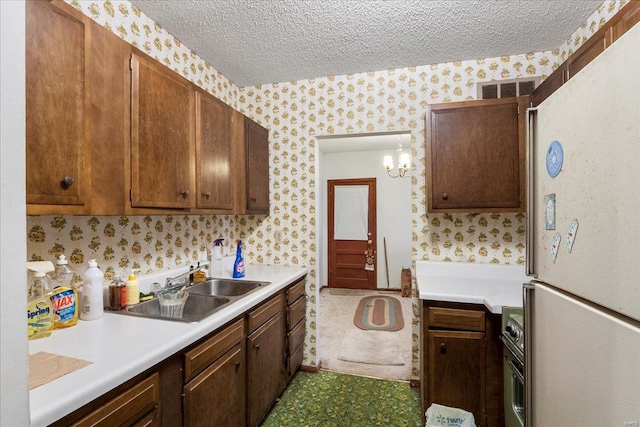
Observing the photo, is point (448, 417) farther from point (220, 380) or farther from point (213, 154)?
point (213, 154)

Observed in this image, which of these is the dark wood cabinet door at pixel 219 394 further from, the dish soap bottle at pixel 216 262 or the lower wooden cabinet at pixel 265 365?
the dish soap bottle at pixel 216 262

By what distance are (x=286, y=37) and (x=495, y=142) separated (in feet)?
5.12

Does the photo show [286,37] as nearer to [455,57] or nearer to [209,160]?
[209,160]

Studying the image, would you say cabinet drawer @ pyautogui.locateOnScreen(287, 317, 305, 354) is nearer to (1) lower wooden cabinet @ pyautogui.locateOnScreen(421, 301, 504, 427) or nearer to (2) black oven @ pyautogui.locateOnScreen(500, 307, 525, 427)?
(1) lower wooden cabinet @ pyautogui.locateOnScreen(421, 301, 504, 427)

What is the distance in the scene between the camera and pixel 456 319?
181cm

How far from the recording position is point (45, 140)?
97 cm

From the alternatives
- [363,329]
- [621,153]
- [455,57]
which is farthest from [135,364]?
[363,329]

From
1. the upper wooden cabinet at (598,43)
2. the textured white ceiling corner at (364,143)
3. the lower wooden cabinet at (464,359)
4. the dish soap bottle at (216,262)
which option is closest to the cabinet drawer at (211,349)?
the dish soap bottle at (216,262)

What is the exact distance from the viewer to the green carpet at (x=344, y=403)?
2.00m

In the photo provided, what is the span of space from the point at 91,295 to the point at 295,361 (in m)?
1.59

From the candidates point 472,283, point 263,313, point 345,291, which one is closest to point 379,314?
point 345,291

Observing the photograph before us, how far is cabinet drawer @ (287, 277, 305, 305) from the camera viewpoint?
225cm

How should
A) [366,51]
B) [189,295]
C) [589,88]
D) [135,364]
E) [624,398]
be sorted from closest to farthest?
[624,398] < [589,88] < [135,364] < [189,295] < [366,51]

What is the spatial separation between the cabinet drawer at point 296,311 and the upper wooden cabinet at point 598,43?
2.16 m
